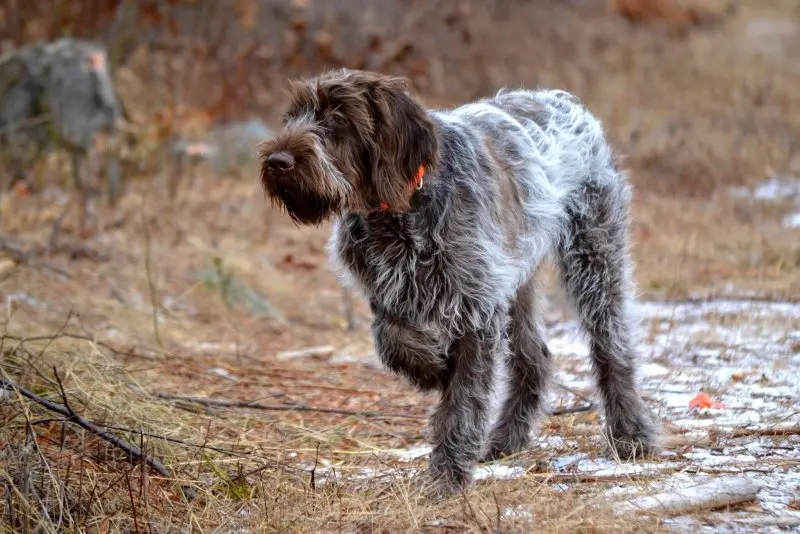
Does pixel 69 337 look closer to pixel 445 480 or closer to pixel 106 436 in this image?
pixel 106 436

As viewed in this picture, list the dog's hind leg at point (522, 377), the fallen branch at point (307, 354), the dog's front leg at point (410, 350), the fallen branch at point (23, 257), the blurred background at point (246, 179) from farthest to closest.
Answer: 1. the fallen branch at point (23, 257)
2. the fallen branch at point (307, 354)
3. the blurred background at point (246, 179)
4. the dog's hind leg at point (522, 377)
5. the dog's front leg at point (410, 350)

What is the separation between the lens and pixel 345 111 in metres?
4.56

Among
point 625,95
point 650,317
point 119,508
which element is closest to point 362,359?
point 650,317

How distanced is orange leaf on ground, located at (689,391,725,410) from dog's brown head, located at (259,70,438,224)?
211cm

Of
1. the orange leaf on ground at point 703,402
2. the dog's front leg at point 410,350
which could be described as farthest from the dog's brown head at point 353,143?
the orange leaf on ground at point 703,402

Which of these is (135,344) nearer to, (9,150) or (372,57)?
(9,150)

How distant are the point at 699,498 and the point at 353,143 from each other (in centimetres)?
198

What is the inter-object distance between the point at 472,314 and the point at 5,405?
2030mm

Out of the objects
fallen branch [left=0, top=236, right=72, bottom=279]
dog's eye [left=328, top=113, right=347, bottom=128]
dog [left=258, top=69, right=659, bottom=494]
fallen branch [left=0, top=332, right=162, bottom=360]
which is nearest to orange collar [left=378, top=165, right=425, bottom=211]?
dog [left=258, top=69, right=659, bottom=494]

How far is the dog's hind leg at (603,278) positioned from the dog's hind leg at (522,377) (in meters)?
0.24

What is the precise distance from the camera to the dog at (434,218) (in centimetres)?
452

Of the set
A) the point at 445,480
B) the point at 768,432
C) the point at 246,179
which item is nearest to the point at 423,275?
the point at 445,480

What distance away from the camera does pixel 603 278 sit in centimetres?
555

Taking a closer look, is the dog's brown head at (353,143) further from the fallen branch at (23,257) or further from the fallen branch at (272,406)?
the fallen branch at (23,257)
